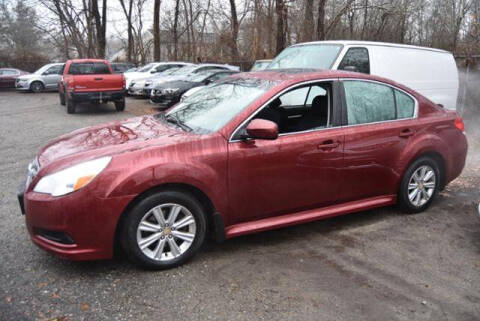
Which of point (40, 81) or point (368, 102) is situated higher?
point (40, 81)

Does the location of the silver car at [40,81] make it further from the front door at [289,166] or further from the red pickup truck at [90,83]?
the front door at [289,166]

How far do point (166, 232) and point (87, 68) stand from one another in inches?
443

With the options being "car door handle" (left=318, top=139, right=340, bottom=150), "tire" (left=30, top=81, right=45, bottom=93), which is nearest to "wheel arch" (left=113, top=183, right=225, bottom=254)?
"car door handle" (left=318, top=139, right=340, bottom=150)

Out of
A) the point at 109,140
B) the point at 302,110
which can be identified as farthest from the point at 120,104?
the point at 109,140

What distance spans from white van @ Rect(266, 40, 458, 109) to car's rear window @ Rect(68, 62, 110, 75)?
7.39 metres

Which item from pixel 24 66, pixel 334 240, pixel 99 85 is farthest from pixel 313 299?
pixel 24 66

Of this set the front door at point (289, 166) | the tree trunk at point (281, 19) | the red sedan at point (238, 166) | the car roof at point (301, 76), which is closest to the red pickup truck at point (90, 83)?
the tree trunk at point (281, 19)

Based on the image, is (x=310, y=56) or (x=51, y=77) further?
(x=51, y=77)

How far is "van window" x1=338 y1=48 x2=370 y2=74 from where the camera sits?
6.83 metres

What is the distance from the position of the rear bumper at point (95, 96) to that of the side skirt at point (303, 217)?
1069cm

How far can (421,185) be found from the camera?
15.8 feet

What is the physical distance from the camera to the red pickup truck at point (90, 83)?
42.3 feet

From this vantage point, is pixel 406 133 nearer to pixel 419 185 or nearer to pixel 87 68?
pixel 419 185

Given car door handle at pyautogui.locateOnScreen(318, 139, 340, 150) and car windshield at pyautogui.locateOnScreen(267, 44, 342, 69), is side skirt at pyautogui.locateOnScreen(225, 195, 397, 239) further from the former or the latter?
car windshield at pyautogui.locateOnScreen(267, 44, 342, 69)
